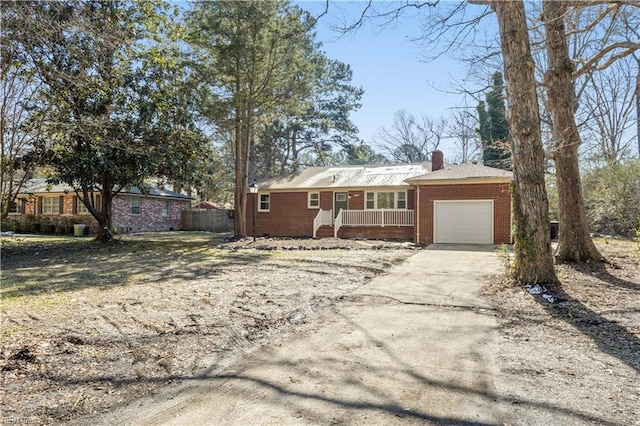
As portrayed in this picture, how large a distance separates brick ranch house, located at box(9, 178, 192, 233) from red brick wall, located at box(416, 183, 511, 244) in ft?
53.2

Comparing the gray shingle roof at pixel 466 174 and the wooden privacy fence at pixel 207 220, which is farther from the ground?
the gray shingle roof at pixel 466 174

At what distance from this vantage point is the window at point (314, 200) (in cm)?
2088

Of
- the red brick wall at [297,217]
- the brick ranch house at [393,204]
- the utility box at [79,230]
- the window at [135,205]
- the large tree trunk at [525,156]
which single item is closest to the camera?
the large tree trunk at [525,156]

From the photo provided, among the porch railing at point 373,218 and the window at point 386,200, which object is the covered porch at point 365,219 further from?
the window at point 386,200

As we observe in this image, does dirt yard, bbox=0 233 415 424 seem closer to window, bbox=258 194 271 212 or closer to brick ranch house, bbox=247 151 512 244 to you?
brick ranch house, bbox=247 151 512 244

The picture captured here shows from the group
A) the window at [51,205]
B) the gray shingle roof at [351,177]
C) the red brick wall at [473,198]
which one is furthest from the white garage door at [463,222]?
the window at [51,205]

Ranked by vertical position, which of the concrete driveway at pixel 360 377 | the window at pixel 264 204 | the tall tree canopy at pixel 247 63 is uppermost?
the tall tree canopy at pixel 247 63

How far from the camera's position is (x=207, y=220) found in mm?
28969

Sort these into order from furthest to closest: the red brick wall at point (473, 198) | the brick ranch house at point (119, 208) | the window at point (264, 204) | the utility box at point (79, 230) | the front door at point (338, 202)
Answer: the brick ranch house at point (119, 208) < the utility box at point (79, 230) < the window at point (264, 204) < the front door at point (338, 202) < the red brick wall at point (473, 198)

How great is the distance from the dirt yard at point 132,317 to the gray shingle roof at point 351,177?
8.59 metres

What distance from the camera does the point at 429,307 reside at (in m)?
6.05

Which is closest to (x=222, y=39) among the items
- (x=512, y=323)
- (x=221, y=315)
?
(x=221, y=315)

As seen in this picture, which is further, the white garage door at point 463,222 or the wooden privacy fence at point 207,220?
the wooden privacy fence at point 207,220

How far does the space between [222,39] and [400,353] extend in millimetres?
16657
